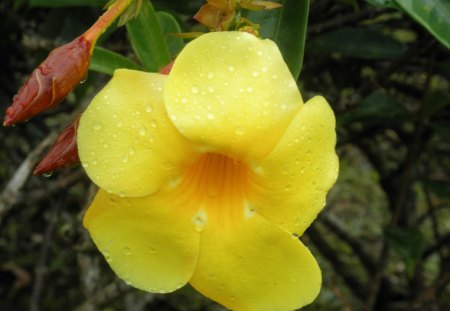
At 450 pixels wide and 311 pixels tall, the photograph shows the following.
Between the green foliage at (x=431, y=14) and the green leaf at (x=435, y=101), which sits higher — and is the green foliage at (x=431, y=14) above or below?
above

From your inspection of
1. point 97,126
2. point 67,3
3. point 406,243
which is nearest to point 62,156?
point 97,126

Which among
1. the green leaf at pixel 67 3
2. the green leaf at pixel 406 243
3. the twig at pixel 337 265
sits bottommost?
the twig at pixel 337 265

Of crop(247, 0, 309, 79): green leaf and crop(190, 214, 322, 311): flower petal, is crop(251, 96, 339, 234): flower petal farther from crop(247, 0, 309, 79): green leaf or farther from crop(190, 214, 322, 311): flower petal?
crop(247, 0, 309, 79): green leaf

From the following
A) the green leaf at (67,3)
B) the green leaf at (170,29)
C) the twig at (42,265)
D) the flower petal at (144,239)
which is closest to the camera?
the flower petal at (144,239)

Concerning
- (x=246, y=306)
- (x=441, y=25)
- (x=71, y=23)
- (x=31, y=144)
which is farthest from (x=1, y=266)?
(x=441, y=25)

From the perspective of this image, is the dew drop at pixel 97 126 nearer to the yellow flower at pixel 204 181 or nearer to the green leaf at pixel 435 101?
the yellow flower at pixel 204 181

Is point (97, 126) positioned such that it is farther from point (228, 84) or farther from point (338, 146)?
point (338, 146)

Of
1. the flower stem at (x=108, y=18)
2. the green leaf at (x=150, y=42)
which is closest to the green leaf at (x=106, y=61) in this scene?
the green leaf at (x=150, y=42)
